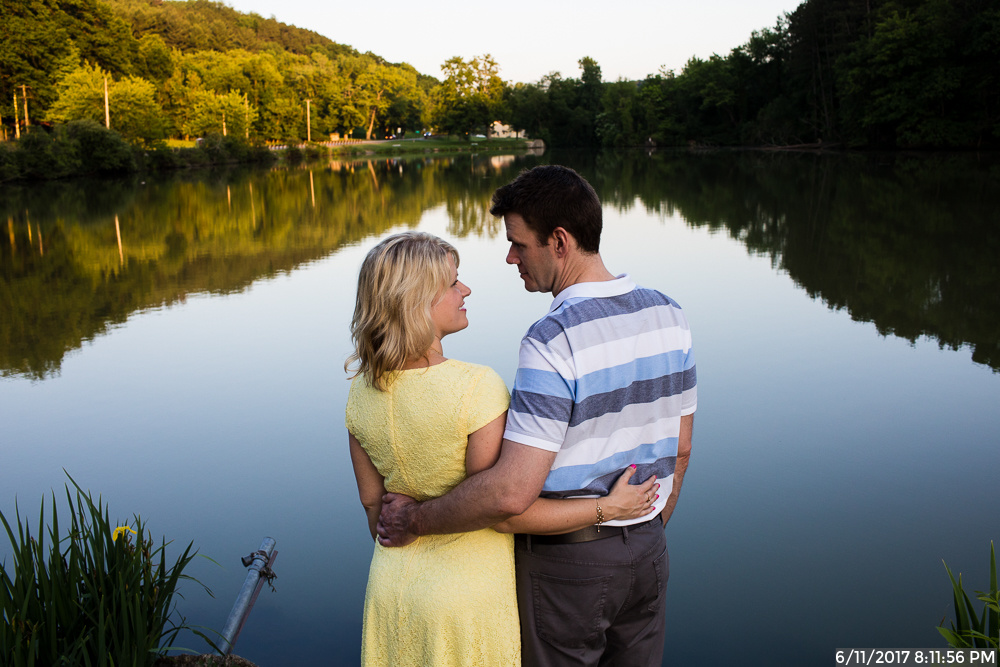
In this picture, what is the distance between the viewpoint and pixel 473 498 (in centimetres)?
151

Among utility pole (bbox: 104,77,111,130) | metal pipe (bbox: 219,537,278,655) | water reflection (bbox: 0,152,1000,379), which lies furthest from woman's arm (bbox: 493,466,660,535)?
utility pole (bbox: 104,77,111,130)

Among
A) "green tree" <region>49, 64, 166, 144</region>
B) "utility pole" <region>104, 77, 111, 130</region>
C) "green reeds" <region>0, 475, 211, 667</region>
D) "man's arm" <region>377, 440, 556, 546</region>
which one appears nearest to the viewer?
"man's arm" <region>377, 440, 556, 546</region>

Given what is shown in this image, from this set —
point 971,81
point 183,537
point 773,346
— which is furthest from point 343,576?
point 971,81

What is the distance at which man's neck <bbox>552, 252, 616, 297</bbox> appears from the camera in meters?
1.68

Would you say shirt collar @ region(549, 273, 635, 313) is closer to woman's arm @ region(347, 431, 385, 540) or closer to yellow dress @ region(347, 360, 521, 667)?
yellow dress @ region(347, 360, 521, 667)

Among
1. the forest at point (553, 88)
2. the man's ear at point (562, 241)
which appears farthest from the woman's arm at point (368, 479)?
the forest at point (553, 88)

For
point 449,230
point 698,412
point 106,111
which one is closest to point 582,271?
point 698,412

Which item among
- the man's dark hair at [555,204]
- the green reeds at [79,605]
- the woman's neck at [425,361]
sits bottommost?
the green reeds at [79,605]

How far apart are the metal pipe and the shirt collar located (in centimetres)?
173

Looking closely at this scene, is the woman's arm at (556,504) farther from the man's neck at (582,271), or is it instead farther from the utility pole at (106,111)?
the utility pole at (106,111)

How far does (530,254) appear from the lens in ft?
5.64

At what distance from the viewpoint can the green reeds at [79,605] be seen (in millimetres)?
2094

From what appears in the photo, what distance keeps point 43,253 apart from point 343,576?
11207 millimetres

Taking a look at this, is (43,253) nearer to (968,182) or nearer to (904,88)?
(968,182)
